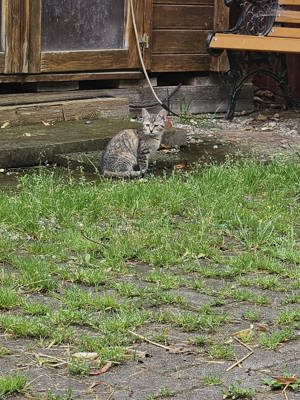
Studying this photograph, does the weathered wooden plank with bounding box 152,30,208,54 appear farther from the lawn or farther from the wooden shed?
the lawn

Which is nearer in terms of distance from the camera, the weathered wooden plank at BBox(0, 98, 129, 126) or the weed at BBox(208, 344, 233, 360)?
the weed at BBox(208, 344, 233, 360)

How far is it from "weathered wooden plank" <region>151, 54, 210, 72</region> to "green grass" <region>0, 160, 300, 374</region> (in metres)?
3.06

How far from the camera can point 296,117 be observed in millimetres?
10461

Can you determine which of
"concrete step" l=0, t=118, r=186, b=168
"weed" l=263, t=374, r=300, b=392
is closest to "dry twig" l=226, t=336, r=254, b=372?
"weed" l=263, t=374, r=300, b=392

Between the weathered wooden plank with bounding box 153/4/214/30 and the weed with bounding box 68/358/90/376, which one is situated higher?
the weathered wooden plank with bounding box 153/4/214/30

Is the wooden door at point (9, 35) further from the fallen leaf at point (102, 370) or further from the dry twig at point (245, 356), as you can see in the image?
the fallen leaf at point (102, 370)

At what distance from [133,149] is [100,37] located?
88.0 inches

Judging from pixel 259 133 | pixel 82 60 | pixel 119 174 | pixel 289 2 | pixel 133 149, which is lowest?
pixel 259 133

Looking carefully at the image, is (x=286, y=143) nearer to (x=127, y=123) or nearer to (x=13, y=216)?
(x=127, y=123)

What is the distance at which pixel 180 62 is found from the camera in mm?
10195

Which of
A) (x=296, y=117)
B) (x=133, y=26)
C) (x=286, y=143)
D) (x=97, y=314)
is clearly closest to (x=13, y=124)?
(x=133, y=26)

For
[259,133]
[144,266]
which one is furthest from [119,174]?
[259,133]

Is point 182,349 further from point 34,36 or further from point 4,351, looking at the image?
point 34,36

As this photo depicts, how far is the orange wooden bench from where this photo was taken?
9.86m
